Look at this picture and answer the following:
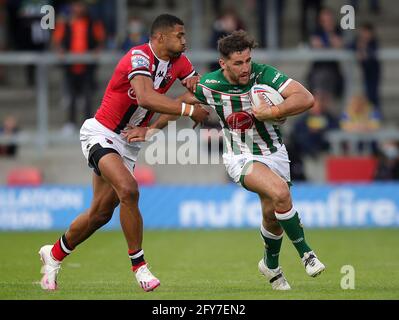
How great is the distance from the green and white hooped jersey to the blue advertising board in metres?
8.88

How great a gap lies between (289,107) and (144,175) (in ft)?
37.4

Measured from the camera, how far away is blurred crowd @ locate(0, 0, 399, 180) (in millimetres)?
20953

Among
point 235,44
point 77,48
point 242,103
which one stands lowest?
point 77,48

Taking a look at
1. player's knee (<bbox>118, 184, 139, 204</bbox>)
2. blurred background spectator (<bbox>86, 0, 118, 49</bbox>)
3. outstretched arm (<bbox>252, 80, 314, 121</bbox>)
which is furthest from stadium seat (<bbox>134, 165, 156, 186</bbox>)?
outstretched arm (<bbox>252, 80, 314, 121</bbox>)

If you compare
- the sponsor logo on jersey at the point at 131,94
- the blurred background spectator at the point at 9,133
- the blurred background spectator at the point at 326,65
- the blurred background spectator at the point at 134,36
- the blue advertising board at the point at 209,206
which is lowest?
the blue advertising board at the point at 209,206

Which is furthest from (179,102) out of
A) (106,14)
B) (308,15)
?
(308,15)

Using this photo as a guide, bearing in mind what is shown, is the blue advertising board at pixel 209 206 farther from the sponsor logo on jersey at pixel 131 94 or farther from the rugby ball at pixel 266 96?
the rugby ball at pixel 266 96

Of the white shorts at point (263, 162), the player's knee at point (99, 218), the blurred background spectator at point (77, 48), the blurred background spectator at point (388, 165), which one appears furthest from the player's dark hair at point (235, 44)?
the blurred background spectator at point (77, 48)

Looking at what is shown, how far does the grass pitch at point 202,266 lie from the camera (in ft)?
33.2

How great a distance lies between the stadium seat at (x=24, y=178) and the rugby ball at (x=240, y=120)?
11246 millimetres

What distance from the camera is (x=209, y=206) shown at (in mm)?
19844

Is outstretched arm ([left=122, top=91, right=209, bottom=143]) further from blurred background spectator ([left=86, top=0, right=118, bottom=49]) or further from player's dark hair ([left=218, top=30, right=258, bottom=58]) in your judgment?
blurred background spectator ([left=86, top=0, right=118, bottom=49])

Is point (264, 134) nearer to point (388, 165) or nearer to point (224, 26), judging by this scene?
point (388, 165)

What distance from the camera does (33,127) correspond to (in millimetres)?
22438
